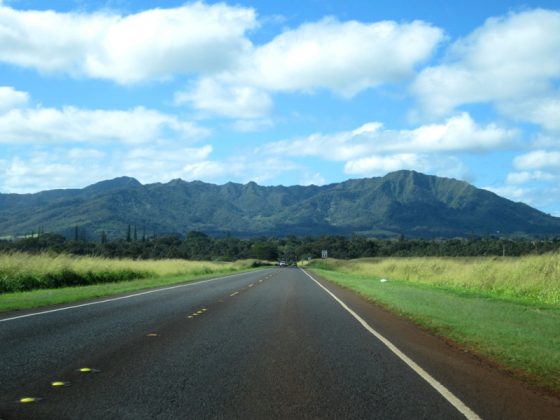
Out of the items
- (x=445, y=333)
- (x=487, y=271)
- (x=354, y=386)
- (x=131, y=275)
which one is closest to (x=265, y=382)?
(x=354, y=386)

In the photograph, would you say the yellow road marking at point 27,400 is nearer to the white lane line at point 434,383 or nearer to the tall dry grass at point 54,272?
the white lane line at point 434,383

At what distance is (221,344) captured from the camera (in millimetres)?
11148

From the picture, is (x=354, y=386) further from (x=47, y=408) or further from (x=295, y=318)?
(x=295, y=318)

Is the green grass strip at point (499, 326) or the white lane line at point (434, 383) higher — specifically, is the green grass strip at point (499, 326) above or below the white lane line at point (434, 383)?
below

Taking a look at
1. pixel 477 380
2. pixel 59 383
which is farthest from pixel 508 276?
pixel 59 383

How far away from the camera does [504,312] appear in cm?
1694

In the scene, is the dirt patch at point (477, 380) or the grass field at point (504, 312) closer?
the dirt patch at point (477, 380)

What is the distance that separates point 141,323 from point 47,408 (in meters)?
7.78

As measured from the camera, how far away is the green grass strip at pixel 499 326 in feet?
31.8

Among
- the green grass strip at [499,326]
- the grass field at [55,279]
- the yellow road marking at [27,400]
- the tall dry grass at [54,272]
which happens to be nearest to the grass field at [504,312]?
the green grass strip at [499,326]

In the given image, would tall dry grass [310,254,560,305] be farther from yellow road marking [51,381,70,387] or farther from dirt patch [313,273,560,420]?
yellow road marking [51,381,70,387]

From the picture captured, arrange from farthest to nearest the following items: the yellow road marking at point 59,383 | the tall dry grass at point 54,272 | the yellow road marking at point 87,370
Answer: the tall dry grass at point 54,272 → the yellow road marking at point 87,370 → the yellow road marking at point 59,383

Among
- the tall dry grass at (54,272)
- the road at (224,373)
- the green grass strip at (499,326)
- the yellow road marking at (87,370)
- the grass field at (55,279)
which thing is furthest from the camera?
the tall dry grass at (54,272)

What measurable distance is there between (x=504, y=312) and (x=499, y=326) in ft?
10.7
